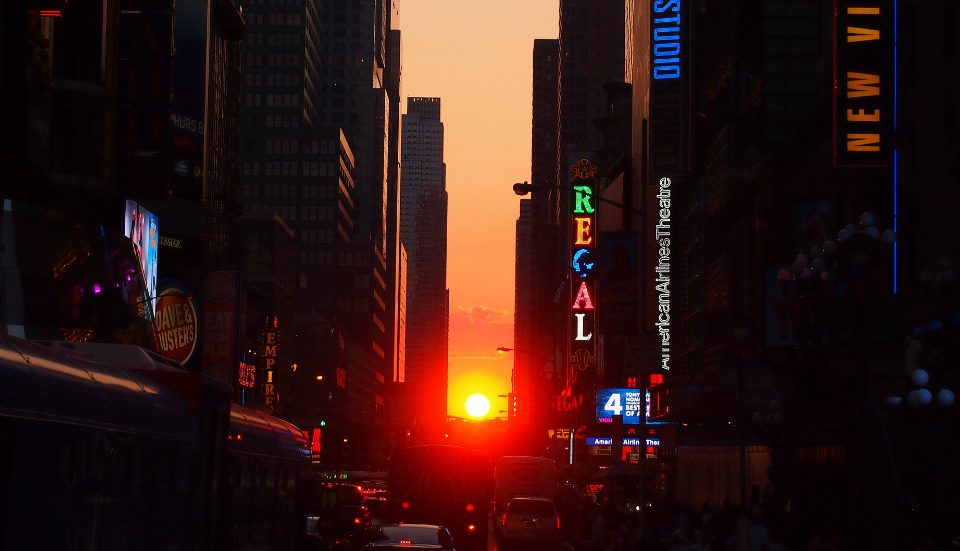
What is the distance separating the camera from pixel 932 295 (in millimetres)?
28172

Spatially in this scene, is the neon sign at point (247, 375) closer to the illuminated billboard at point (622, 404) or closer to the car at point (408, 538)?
the illuminated billboard at point (622, 404)

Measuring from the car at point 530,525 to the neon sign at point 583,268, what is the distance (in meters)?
38.5

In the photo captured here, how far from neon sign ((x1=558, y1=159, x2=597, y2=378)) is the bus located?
3609cm

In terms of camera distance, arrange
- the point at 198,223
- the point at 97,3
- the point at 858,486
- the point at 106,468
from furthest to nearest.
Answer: the point at 198,223 < the point at 97,3 < the point at 858,486 < the point at 106,468

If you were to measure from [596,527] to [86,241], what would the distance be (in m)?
15.0

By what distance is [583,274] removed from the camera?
9531 cm

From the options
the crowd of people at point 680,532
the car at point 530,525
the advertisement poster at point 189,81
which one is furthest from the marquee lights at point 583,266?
the crowd of people at point 680,532

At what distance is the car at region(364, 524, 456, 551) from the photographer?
23203 millimetres

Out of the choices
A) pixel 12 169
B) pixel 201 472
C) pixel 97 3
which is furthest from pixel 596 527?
pixel 201 472

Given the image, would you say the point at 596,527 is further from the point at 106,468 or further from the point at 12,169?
the point at 106,468

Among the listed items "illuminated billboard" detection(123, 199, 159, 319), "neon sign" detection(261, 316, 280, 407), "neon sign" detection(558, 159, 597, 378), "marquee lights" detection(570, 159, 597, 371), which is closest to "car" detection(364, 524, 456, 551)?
"illuminated billboard" detection(123, 199, 159, 319)

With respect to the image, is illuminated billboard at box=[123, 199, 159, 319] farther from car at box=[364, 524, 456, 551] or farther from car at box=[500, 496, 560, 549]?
car at box=[364, 524, 456, 551]

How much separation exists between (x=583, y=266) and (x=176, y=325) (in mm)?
39969

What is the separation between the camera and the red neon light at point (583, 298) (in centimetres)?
10075
